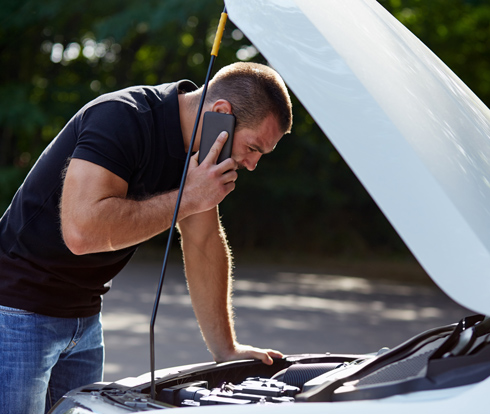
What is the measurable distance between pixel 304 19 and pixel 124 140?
757 mm

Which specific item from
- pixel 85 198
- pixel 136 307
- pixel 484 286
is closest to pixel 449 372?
pixel 484 286

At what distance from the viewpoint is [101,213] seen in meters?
1.77

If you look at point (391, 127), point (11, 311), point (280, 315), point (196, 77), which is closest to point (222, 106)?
point (391, 127)

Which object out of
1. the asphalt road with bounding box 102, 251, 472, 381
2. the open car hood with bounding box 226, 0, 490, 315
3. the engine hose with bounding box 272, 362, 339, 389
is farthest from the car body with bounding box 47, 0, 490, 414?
the asphalt road with bounding box 102, 251, 472, 381

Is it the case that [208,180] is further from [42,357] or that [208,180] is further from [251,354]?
[42,357]

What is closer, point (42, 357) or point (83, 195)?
point (83, 195)

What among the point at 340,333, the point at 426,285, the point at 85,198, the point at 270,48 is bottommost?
the point at 426,285

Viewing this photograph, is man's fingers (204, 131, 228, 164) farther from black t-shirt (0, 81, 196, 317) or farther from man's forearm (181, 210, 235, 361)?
man's forearm (181, 210, 235, 361)

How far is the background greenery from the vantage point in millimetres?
15547

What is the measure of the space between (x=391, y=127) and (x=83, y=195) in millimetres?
874

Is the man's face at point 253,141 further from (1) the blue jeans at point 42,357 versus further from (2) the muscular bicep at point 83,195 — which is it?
(1) the blue jeans at point 42,357

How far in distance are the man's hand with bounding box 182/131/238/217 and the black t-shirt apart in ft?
0.90

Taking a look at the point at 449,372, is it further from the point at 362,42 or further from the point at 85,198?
the point at 85,198

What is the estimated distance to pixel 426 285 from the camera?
538 inches
